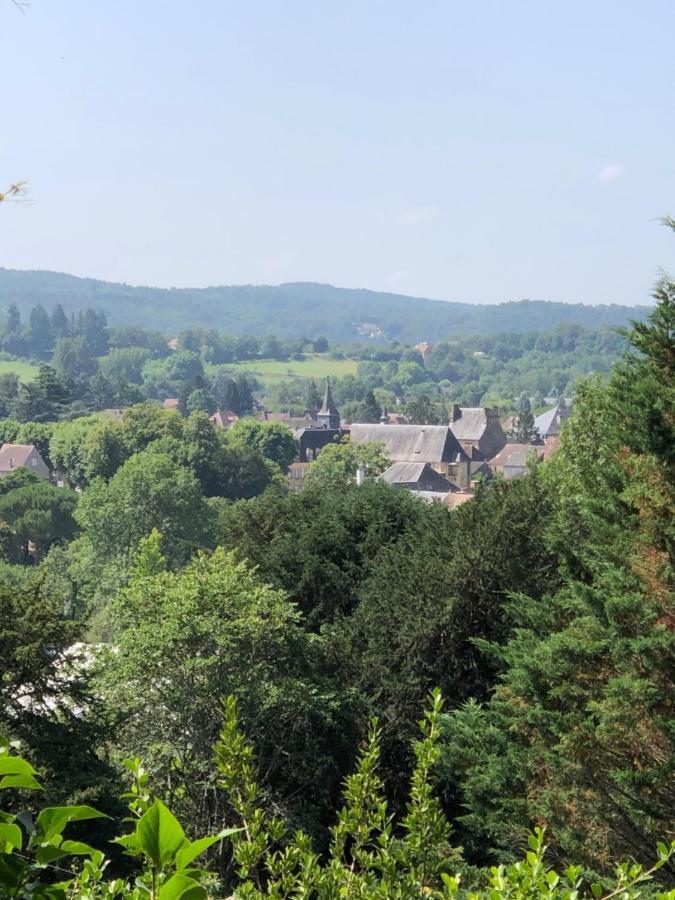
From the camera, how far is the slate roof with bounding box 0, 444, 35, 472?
334ft

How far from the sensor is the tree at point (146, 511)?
5919cm

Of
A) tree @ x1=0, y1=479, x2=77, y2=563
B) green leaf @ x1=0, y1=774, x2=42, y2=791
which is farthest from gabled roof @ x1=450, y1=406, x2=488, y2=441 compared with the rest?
green leaf @ x1=0, y1=774, x2=42, y2=791

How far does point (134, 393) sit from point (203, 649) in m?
179

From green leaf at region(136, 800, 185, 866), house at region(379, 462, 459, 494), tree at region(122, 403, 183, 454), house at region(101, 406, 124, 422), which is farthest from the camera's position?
house at region(101, 406, 124, 422)

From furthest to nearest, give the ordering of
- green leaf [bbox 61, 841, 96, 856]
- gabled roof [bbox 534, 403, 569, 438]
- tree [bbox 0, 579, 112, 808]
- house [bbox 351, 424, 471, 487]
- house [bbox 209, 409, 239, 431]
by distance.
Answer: house [bbox 209, 409, 239, 431]
gabled roof [bbox 534, 403, 569, 438]
house [bbox 351, 424, 471, 487]
tree [bbox 0, 579, 112, 808]
green leaf [bbox 61, 841, 96, 856]

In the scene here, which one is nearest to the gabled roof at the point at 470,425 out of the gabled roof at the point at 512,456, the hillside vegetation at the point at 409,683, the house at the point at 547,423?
the gabled roof at the point at 512,456

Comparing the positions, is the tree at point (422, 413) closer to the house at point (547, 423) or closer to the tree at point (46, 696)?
the house at point (547, 423)

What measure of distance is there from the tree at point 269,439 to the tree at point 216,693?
8088 cm

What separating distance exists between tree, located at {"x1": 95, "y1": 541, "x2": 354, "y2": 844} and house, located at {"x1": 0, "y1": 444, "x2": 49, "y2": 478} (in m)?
82.1

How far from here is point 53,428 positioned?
10762 centimetres

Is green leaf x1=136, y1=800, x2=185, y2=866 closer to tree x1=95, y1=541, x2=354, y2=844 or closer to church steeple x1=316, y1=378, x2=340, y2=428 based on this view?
tree x1=95, y1=541, x2=354, y2=844

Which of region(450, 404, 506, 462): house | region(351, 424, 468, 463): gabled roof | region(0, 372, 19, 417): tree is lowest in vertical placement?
region(0, 372, 19, 417): tree

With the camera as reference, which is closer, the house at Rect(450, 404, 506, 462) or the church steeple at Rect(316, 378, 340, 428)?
the house at Rect(450, 404, 506, 462)

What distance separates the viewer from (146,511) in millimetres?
60781
